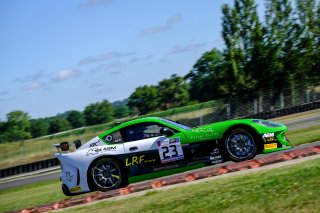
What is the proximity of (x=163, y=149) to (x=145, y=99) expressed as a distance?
69.0 m

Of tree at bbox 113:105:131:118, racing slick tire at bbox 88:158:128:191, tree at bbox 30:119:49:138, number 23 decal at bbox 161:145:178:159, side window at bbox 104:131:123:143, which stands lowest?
racing slick tire at bbox 88:158:128:191

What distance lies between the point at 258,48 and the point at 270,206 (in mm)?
29364

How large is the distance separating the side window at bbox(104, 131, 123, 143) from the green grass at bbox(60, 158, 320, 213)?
1.78 m

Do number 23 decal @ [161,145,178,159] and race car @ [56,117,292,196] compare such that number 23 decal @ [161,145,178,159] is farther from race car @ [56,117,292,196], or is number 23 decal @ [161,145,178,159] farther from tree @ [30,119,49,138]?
tree @ [30,119,49,138]

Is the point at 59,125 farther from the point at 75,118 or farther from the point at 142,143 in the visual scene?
the point at 142,143

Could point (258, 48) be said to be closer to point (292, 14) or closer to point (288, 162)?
point (292, 14)

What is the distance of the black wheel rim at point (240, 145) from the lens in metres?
9.14

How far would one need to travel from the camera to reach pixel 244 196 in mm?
6242

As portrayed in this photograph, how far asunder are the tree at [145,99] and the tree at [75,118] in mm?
20561

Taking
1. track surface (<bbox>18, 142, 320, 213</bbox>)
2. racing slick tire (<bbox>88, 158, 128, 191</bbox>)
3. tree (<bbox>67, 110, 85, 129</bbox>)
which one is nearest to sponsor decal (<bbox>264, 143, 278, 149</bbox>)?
track surface (<bbox>18, 142, 320, 213</bbox>)

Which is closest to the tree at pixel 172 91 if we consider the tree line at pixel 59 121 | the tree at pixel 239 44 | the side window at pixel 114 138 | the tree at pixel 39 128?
the tree line at pixel 59 121

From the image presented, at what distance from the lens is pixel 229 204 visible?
6035mm

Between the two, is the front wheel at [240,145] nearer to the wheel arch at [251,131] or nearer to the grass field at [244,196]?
the wheel arch at [251,131]

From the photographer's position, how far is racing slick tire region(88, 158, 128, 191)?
30.3 feet
